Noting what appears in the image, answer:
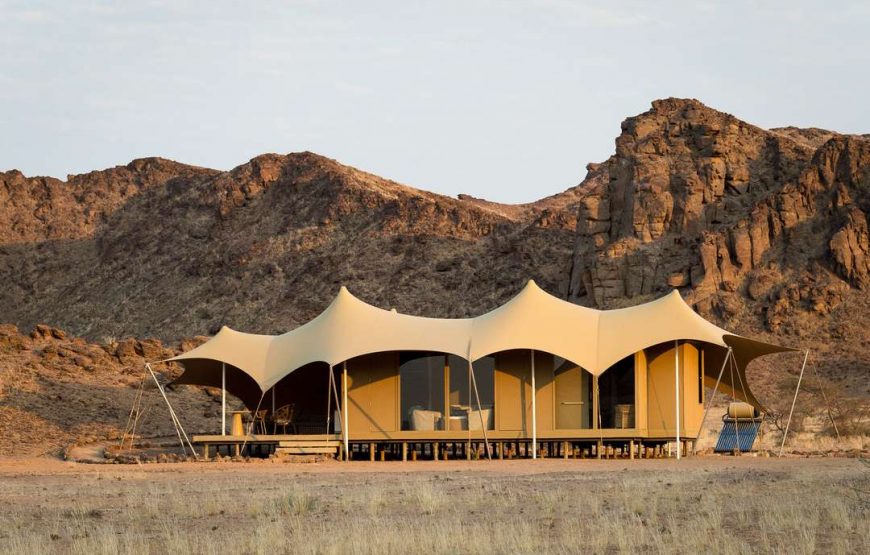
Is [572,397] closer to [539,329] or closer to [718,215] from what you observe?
[539,329]

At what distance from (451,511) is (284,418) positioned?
1711 centimetres

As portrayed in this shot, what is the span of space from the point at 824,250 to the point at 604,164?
147ft

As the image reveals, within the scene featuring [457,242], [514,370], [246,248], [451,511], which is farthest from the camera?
[246,248]

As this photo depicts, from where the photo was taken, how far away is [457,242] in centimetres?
7675

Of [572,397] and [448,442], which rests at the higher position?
[572,397]

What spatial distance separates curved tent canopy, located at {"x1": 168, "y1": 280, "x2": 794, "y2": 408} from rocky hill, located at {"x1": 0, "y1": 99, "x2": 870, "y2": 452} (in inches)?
434

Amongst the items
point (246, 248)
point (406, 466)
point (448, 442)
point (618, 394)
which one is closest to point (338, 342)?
point (448, 442)

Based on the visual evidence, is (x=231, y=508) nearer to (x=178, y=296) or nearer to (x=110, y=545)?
(x=110, y=545)

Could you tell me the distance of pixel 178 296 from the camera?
78.4m

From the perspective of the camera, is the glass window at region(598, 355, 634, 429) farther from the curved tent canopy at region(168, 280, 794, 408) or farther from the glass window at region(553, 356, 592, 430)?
the curved tent canopy at region(168, 280, 794, 408)

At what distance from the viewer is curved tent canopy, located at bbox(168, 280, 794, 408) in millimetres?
32000

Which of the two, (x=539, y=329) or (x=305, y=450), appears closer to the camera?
(x=539, y=329)

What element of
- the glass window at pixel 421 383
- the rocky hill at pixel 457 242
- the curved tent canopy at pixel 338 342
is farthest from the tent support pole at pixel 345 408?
the rocky hill at pixel 457 242

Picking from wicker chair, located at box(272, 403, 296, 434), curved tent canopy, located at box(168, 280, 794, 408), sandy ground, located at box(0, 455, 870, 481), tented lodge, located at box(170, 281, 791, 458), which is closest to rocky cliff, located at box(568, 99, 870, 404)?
tented lodge, located at box(170, 281, 791, 458)
